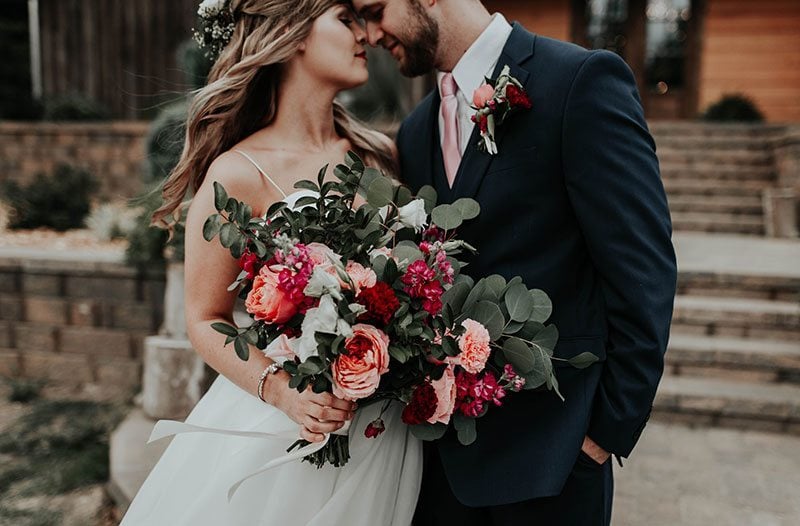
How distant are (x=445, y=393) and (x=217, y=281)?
0.67 meters

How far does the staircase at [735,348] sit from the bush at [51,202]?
19.2ft

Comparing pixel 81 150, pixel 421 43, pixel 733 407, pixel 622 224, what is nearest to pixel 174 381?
pixel 421 43

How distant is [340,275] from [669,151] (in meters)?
7.95

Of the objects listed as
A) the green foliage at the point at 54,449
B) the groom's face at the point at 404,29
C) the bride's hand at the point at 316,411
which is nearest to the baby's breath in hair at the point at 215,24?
the groom's face at the point at 404,29

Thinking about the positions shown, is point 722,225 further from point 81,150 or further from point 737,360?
point 81,150

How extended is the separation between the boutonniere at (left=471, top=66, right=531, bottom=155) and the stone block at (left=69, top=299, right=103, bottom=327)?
404 cm

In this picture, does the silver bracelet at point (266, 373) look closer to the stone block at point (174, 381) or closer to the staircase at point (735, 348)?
the stone block at point (174, 381)

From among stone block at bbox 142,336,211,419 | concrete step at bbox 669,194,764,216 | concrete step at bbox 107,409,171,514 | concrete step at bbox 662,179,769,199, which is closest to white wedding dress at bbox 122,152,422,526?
concrete step at bbox 107,409,171,514

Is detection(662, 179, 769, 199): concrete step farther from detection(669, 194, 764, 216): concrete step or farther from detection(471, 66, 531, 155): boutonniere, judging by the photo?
detection(471, 66, 531, 155): boutonniere

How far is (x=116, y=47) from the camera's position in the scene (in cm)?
1138

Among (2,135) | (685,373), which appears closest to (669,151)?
(685,373)

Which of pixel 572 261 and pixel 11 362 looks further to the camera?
pixel 11 362

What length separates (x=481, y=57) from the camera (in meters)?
1.77

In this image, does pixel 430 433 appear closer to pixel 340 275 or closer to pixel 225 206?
pixel 340 275
